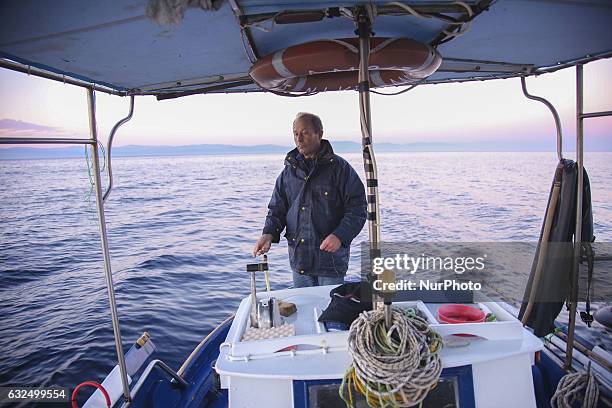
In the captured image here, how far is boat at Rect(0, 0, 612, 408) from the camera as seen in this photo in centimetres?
158

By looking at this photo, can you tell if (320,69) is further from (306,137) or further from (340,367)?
(340,367)

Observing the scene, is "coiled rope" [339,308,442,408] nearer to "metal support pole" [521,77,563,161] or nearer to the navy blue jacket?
the navy blue jacket

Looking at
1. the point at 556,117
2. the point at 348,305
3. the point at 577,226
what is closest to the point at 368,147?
the point at 348,305

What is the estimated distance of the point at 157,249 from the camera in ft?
36.4

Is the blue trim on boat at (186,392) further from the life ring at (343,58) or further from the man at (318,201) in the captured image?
the life ring at (343,58)

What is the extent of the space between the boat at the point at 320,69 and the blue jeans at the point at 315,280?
0.44m

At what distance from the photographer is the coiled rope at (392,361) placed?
1.39 meters

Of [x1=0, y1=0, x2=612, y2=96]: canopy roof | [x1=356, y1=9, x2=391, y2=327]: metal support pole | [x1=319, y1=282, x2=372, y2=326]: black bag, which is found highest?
[x1=0, y1=0, x2=612, y2=96]: canopy roof

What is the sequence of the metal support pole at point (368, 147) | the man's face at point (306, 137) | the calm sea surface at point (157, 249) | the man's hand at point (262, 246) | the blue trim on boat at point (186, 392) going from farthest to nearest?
1. the calm sea surface at point (157, 249)
2. the man's face at point (306, 137)
3. the man's hand at point (262, 246)
4. the blue trim on boat at point (186, 392)
5. the metal support pole at point (368, 147)

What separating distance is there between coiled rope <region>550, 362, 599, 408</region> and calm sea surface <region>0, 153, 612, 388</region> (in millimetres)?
2880

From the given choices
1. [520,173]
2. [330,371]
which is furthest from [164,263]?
[520,173]

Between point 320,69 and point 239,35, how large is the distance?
0.45 meters

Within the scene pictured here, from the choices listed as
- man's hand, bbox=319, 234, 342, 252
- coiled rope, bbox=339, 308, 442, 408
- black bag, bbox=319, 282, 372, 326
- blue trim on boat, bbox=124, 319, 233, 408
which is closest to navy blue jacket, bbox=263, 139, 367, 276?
man's hand, bbox=319, 234, 342, 252

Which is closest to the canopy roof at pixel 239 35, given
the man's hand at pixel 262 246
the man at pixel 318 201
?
the man at pixel 318 201
